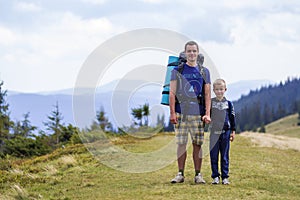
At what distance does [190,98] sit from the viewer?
854 cm

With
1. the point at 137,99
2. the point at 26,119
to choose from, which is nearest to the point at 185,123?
the point at 137,99

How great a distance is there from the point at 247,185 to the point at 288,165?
4.90m

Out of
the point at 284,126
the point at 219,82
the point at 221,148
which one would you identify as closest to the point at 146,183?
the point at 221,148

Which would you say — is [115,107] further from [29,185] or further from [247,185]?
[247,185]

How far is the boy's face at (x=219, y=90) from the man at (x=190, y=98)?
13.9 inches

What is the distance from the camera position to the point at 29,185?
10047mm

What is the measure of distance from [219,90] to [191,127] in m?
1.00

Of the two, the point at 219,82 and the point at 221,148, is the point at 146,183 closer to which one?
the point at 221,148

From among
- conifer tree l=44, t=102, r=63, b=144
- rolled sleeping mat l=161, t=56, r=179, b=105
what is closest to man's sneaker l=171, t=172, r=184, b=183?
rolled sleeping mat l=161, t=56, r=179, b=105

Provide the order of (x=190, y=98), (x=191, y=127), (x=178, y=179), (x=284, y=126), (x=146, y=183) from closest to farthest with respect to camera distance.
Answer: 1. (x=190, y=98)
2. (x=191, y=127)
3. (x=178, y=179)
4. (x=146, y=183)
5. (x=284, y=126)

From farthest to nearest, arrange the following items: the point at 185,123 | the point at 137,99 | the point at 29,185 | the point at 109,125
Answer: the point at 109,125 → the point at 137,99 → the point at 29,185 → the point at 185,123

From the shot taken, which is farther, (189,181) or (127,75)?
(127,75)

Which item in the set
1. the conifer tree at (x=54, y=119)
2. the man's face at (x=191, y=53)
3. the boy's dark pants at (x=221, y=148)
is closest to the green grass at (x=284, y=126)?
the conifer tree at (x=54, y=119)

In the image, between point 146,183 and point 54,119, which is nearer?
point 146,183
